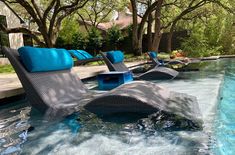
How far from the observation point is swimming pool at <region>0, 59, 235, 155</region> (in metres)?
2.46

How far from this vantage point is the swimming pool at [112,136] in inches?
96.9

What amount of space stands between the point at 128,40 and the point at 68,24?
229 inches

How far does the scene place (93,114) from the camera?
11.6 ft

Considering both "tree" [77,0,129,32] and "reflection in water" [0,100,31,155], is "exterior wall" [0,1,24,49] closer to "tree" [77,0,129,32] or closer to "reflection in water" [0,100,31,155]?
"tree" [77,0,129,32]

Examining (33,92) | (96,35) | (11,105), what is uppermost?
(96,35)

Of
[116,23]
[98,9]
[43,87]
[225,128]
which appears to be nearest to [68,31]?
[98,9]

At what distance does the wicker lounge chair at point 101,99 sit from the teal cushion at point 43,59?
0.07 m

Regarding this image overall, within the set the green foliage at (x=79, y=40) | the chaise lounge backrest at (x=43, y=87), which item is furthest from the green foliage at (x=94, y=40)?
the chaise lounge backrest at (x=43, y=87)

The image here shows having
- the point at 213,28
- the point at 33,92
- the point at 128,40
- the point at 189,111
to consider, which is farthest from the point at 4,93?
the point at 128,40

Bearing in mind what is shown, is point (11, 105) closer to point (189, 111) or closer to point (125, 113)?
point (125, 113)

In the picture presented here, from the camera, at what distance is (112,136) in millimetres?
2842

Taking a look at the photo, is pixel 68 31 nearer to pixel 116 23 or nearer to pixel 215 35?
pixel 215 35

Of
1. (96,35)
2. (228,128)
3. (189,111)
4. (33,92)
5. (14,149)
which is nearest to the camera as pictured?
(14,149)

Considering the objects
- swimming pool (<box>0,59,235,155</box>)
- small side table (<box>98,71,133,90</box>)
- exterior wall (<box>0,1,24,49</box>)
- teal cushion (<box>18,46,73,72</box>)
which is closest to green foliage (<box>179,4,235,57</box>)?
exterior wall (<box>0,1,24,49</box>)
